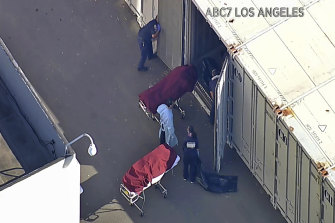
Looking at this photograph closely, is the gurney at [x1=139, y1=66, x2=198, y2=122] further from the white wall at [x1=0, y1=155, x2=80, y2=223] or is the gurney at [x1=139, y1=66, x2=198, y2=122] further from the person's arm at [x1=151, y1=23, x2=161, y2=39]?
the white wall at [x1=0, y1=155, x2=80, y2=223]

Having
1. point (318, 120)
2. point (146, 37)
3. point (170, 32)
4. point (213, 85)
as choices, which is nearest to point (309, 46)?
point (318, 120)

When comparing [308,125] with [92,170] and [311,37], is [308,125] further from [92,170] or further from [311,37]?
[92,170]

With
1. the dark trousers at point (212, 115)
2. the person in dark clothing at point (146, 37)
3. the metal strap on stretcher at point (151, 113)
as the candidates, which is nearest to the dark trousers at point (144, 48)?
the person in dark clothing at point (146, 37)

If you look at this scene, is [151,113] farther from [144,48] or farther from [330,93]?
[330,93]

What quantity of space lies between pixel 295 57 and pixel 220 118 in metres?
2.42

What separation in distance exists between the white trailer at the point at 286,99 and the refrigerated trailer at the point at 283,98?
0.7 inches

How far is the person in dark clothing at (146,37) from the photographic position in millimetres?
26750

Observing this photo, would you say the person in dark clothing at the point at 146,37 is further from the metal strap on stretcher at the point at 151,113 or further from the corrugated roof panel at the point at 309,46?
the corrugated roof panel at the point at 309,46

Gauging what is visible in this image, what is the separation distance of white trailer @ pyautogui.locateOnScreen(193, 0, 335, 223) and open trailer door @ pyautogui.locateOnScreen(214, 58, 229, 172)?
3cm

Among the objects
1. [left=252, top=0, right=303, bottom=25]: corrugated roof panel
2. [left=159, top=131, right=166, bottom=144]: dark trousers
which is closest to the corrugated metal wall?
[left=159, top=131, right=166, bottom=144]: dark trousers

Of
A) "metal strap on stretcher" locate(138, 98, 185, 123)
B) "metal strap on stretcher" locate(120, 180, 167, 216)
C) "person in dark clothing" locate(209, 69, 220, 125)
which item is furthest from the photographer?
"metal strap on stretcher" locate(138, 98, 185, 123)

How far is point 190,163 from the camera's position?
24969 mm

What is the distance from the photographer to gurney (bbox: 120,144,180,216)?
24.1 m

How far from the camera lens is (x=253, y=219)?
969 inches
